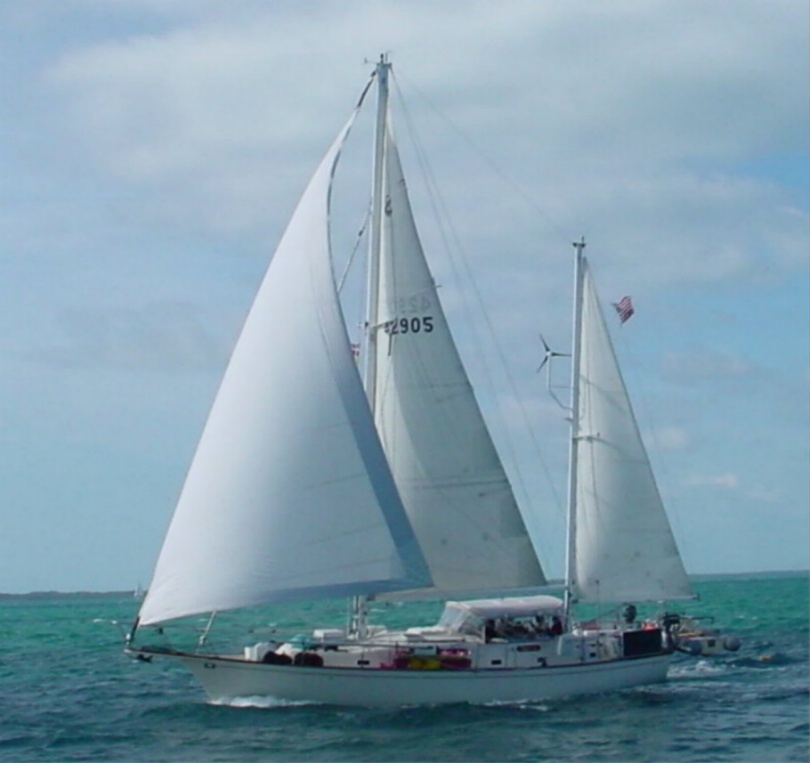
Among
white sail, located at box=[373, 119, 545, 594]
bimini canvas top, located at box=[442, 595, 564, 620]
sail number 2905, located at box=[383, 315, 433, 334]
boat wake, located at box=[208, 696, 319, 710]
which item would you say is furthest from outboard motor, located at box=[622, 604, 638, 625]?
boat wake, located at box=[208, 696, 319, 710]

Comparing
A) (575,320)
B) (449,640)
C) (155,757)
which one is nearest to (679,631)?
(575,320)

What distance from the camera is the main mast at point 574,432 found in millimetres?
35875

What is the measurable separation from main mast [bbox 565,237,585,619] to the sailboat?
11cm

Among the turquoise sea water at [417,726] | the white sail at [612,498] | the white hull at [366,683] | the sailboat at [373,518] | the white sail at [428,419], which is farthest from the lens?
the white sail at [612,498]

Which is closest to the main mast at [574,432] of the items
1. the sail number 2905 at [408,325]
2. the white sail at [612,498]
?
the white sail at [612,498]

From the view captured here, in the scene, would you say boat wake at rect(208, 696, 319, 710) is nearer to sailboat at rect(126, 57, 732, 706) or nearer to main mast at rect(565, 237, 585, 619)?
sailboat at rect(126, 57, 732, 706)

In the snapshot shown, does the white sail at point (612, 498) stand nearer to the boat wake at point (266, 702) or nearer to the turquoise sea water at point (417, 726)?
the turquoise sea water at point (417, 726)

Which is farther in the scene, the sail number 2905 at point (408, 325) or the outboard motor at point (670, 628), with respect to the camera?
the outboard motor at point (670, 628)

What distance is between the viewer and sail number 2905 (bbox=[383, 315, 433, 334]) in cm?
3175

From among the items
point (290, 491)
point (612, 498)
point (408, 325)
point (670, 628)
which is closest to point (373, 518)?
point (290, 491)

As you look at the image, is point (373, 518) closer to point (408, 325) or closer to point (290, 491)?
point (290, 491)

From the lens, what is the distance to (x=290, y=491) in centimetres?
2753

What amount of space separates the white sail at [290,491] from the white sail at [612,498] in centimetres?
933

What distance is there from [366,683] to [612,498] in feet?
32.1
